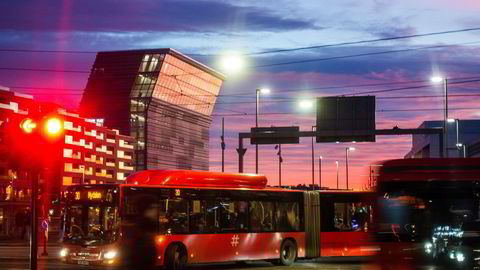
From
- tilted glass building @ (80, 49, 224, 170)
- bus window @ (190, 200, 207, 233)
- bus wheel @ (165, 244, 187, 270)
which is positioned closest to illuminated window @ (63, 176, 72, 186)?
tilted glass building @ (80, 49, 224, 170)

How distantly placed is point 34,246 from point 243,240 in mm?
14241

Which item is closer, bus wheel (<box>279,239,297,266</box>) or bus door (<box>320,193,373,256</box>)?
bus wheel (<box>279,239,297,266</box>)

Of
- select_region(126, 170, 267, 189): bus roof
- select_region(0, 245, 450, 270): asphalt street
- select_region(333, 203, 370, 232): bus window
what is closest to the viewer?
select_region(126, 170, 267, 189): bus roof

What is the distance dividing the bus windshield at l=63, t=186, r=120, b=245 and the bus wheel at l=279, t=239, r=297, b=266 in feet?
23.4

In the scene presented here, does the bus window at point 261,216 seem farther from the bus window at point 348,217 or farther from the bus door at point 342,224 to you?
the bus window at point 348,217

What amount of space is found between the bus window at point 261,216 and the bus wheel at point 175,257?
3438mm

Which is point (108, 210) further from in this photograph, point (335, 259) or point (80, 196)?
point (335, 259)

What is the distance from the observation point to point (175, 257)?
2406cm

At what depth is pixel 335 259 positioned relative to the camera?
33062mm

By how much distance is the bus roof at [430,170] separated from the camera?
43.4 feet

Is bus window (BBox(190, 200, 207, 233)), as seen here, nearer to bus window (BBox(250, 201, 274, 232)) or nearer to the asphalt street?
bus window (BBox(250, 201, 274, 232))

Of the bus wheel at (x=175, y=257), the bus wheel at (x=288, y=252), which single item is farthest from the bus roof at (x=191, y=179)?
the bus wheel at (x=288, y=252)

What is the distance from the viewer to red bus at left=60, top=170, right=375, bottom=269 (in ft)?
76.4

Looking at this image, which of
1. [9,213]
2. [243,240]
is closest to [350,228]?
[243,240]
